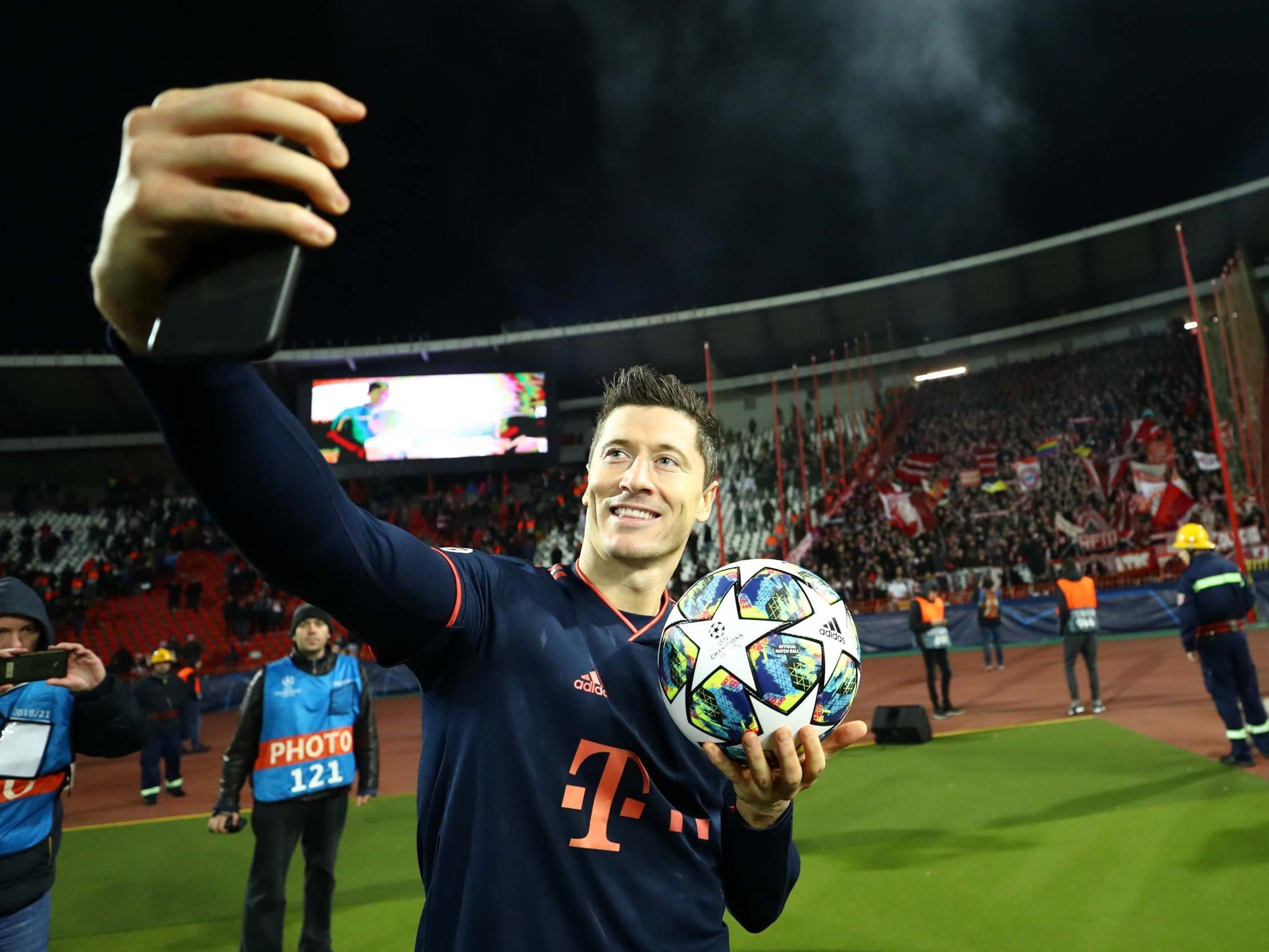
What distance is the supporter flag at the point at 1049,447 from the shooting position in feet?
92.8

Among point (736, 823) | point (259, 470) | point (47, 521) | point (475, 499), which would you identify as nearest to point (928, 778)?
point (736, 823)

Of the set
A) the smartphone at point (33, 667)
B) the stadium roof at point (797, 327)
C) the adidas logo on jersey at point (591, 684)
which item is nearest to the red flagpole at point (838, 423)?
the stadium roof at point (797, 327)

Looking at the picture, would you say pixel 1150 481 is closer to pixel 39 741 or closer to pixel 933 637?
pixel 933 637

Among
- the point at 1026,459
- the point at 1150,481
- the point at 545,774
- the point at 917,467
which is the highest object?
the point at 917,467

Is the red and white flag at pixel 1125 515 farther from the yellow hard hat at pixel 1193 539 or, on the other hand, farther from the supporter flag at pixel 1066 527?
the yellow hard hat at pixel 1193 539

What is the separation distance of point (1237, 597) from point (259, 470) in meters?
9.93

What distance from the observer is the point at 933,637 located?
38.5ft

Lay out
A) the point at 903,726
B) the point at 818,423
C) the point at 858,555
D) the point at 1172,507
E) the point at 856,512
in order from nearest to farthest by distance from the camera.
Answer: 1. the point at 903,726
2. the point at 1172,507
3. the point at 858,555
4. the point at 856,512
5. the point at 818,423

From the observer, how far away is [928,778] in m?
8.45

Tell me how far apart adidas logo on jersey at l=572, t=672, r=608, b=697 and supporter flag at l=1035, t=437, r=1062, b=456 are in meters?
30.3

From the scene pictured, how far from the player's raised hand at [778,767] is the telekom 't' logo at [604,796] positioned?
7.9 inches

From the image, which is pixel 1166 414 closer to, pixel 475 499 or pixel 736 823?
pixel 475 499

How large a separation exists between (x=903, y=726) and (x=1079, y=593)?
3.35 m

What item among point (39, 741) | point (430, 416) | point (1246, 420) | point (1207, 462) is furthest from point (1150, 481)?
point (39, 741)
